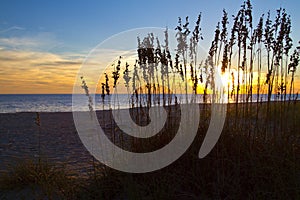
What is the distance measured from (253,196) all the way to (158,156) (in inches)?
46.9

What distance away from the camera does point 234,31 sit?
359 cm

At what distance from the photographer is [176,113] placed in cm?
414

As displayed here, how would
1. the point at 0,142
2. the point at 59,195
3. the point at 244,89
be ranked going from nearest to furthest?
1. the point at 59,195
2. the point at 244,89
3. the point at 0,142

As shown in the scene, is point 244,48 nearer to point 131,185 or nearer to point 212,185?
point 212,185

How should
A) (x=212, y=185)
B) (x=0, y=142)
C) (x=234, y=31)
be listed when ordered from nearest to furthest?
(x=212, y=185) < (x=234, y=31) < (x=0, y=142)

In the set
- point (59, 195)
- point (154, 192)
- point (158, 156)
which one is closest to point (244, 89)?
point (158, 156)

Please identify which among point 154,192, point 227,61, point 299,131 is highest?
point 227,61

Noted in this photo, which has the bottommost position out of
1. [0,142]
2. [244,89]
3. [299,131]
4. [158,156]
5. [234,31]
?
[0,142]

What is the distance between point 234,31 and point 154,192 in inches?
88.7

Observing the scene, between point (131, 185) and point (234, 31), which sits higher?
point (234, 31)

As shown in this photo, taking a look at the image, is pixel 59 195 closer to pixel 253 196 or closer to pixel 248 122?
pixel 253 196

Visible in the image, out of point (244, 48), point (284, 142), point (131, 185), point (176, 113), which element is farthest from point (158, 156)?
point (244, 48)

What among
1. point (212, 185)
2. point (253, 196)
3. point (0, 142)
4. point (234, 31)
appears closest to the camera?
point (253, 196)

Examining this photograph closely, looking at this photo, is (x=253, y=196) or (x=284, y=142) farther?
(x=284, y=142)
